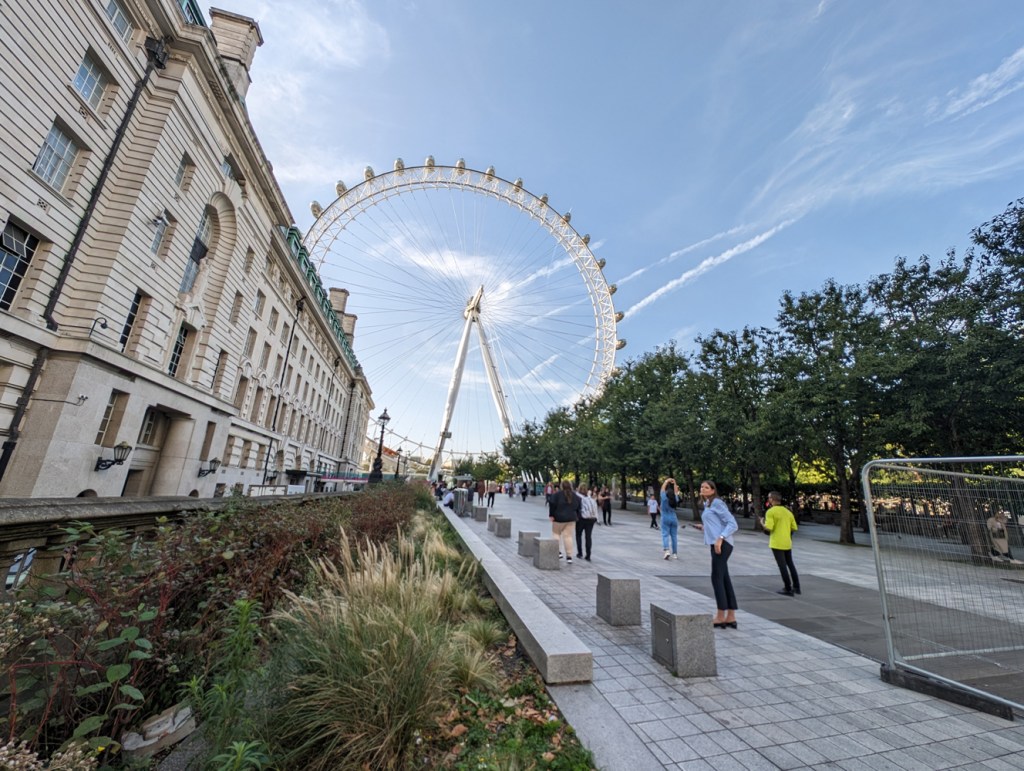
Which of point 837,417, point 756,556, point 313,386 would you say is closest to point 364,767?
point 756,556

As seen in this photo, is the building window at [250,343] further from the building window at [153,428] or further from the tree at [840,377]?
the tree at [840,377]

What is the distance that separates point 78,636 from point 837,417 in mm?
24225

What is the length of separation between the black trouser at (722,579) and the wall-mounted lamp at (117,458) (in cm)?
1939

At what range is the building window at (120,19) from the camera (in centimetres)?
1566

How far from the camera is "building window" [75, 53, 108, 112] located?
1489 centimetres

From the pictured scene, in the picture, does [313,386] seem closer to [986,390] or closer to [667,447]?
[667,447]

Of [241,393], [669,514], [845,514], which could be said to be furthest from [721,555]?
[241,393]

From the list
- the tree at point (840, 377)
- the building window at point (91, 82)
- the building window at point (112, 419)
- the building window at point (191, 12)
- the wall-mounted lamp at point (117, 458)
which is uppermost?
the building window at point (191, 12)

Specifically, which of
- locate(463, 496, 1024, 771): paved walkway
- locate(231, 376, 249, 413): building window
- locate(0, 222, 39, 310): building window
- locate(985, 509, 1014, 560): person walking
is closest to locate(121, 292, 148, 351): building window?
locate(0, 222, 39, 310): building window

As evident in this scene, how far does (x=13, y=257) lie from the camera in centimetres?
1355

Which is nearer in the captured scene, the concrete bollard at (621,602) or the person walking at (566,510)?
the concrete bollard at (621,602)

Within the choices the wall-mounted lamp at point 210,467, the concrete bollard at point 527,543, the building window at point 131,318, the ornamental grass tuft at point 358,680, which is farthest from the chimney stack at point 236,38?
the ornamental grass tuft at point 358,680

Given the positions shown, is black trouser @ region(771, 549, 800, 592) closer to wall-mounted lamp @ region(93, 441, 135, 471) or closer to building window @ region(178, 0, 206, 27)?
wall-mounted lamp @ region(93, 441, 135, 471)

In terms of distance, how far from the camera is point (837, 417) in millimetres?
19844
